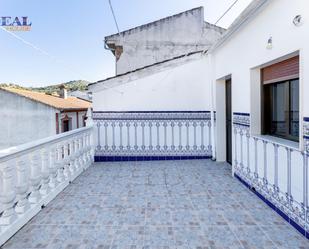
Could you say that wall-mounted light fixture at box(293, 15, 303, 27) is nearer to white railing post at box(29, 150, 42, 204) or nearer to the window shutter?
the window shutter

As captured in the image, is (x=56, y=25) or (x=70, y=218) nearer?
(x=70, y=218)

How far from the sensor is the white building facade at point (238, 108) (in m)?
3.14

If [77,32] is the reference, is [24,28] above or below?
below

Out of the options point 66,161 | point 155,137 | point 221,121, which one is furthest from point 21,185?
point 221,121

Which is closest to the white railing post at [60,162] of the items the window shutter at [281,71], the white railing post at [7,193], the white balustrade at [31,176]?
the white balustrade at [31,176]

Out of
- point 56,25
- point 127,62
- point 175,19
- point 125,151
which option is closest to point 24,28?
point 56,25

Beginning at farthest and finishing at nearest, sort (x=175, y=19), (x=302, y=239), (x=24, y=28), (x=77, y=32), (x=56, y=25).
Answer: (x=175, y=19)
(x=77, y=32)
(x=56, y=25)
(x=24, y=28)
(x=302, y=239)

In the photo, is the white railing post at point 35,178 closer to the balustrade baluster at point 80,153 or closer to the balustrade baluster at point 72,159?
the balustrade baluster at point 72,159

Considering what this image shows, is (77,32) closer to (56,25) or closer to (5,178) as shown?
(56,25)

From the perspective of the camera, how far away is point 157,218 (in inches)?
137

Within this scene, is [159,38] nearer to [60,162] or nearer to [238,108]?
[238,108]

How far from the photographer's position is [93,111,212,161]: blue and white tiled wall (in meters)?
7.34

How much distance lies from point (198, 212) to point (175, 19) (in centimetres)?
913

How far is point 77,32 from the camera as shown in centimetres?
734
